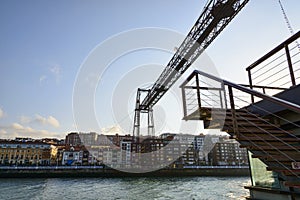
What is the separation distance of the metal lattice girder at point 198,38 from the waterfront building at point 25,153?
3811 centimetres

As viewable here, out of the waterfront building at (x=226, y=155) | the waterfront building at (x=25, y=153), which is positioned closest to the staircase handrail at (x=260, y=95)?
the waterfront building at (x=25, y=153)

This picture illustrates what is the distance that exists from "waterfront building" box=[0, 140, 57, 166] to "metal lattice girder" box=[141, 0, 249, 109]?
38109mm

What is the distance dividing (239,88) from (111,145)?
58.5 metres

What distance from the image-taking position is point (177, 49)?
14.9 metres

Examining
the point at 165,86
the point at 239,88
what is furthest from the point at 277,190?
the point at 165,86

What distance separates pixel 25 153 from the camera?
149 ft

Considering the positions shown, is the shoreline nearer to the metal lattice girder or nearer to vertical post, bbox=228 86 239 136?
the metal lattice girder

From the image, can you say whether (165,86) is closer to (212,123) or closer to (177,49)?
(177,49)

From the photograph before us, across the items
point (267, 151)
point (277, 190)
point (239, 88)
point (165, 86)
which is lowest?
point (277, 190)

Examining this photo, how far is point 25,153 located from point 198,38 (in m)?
47.9

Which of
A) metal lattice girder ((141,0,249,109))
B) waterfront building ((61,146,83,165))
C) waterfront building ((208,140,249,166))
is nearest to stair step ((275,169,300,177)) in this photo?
→ metal lattice girder ((141,0,249,109))

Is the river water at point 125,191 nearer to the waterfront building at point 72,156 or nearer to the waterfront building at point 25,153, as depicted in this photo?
the waterfront building at point 25,153

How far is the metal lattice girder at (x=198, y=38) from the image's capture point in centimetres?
1010

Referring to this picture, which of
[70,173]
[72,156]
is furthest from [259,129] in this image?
[72,156]
